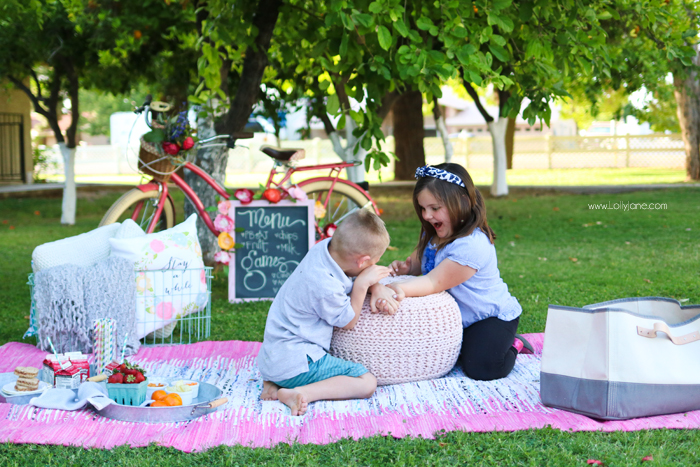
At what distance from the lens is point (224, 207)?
Answer: 520cm

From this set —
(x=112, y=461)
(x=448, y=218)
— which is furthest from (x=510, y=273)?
(x=112, y=461)

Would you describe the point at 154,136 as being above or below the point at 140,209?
above

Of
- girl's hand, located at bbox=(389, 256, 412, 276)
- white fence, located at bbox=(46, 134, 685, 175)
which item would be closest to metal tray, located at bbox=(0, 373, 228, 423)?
girl's hand, located at bbox=(389, 256, 412, 276)

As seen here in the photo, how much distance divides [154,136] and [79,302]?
1615mm

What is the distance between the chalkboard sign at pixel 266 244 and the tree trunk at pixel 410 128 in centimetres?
994

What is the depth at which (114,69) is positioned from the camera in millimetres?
10891

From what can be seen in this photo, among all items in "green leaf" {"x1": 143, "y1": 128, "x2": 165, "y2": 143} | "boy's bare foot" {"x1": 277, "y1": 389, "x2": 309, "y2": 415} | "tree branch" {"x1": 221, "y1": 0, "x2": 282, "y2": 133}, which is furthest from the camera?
"tree branch" {"x1": 221, "y1": 0, "x2": 282, "y2": 133}

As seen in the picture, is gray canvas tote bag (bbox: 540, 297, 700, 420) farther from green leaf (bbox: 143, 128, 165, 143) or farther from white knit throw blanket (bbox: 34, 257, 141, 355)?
green leaf (bbox: 143, 128, 165, 143)

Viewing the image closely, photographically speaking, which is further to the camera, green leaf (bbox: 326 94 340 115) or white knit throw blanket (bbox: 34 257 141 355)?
green leaf (bbox: 326 94 340 115)

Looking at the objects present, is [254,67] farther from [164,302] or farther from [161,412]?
[161,412]

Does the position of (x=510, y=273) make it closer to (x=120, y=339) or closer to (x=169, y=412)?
(x=120, y=339)

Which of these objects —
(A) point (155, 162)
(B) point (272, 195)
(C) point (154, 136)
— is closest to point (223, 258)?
(B) point (272, 195)

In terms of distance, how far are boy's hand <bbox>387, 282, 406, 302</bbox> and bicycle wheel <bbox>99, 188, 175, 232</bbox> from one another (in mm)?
2436

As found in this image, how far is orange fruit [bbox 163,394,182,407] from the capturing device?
2889 millimetres
